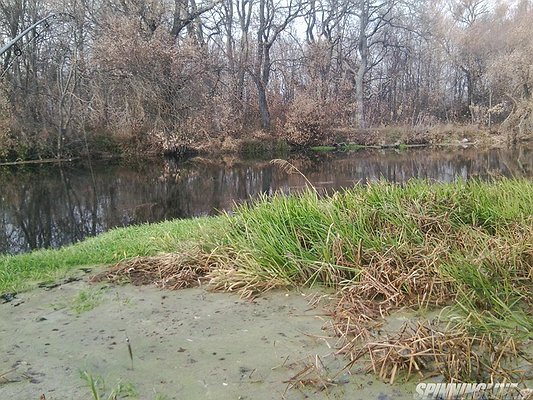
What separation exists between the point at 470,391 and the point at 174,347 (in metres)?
1.99

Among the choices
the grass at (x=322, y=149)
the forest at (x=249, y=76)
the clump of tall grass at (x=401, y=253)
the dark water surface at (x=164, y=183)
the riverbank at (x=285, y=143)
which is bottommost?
the dark water surface at (x=164, y=183)

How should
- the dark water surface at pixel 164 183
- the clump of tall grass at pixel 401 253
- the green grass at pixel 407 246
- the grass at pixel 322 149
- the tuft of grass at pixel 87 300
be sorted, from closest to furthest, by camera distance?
the clump of tall grass at pixel 401 253, the green grass at pixel 407 246, the tuft of grass at pixel 87 300, the dark water surface at pixel 164 183, the grass at pixel 322 149

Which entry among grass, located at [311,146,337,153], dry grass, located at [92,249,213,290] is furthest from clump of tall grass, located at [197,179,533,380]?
grass, located at [311,146,337,153]

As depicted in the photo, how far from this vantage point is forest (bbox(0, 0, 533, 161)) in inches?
945

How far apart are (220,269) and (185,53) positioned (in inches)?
857

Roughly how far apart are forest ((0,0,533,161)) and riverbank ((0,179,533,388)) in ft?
44.9

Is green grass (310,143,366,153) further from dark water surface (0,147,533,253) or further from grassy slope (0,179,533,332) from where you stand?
grassy slope (0,179,533,332)

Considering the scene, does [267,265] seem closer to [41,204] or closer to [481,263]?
[481,263]

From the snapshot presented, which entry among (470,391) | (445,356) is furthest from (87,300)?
(470,391)

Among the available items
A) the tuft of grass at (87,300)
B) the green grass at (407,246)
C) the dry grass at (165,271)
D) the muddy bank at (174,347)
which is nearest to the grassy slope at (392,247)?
the green grass at (407,246)

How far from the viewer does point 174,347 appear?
343 cm

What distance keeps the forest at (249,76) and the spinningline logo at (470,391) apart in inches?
671

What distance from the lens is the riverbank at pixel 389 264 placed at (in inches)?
115

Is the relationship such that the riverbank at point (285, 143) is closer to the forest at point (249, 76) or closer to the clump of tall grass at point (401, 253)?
the forest at point (249, 76)
